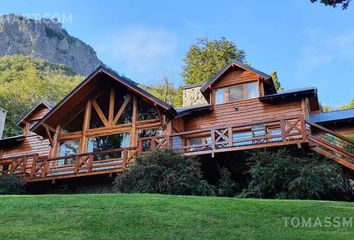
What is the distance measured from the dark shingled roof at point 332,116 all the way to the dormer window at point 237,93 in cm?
314

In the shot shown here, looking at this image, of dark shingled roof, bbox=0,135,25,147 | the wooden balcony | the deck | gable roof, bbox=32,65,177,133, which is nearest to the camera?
the deck

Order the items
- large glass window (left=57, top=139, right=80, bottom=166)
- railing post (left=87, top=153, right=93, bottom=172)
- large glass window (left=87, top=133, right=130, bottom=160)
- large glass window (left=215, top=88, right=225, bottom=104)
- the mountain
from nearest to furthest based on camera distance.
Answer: railing post (left=87, top=153, right=93, bottom=172) < large glass window (left=87, top=133, right=130, bottom=160) < large glass window (left=215, top=88, right=225, bottom=104) < large glass window (left=57, top=139, right=80, bottom=166) < the mountain

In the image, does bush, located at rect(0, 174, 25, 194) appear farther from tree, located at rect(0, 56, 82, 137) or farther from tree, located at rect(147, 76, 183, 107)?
tree, located at rect(147, 76, 183, 107)

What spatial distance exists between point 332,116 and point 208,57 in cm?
3045

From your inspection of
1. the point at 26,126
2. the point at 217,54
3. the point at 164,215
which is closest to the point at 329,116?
the point at 164,215

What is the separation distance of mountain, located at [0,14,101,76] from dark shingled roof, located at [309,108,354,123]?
107 metres

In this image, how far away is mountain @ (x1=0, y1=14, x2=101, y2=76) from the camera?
121 metres

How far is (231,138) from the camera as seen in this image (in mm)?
18969

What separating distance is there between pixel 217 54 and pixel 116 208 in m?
40.9

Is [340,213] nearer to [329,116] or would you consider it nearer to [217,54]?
[329,116]

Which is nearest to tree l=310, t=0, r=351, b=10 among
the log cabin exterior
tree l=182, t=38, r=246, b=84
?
Result: the log cabin exterior

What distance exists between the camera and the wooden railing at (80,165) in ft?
67.7

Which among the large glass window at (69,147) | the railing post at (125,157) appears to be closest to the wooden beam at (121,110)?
the large glass window at (69,147)
